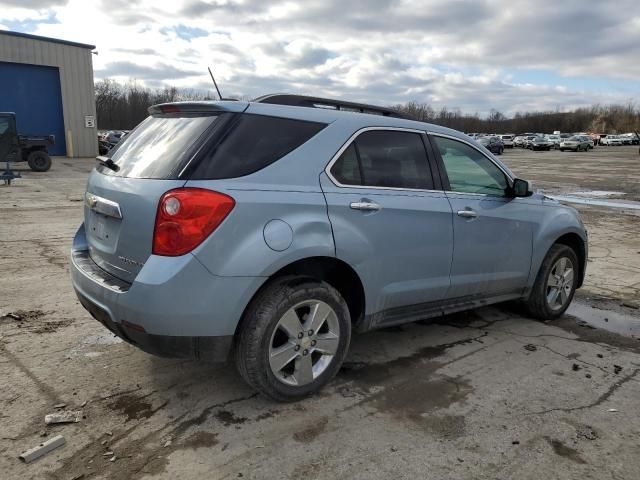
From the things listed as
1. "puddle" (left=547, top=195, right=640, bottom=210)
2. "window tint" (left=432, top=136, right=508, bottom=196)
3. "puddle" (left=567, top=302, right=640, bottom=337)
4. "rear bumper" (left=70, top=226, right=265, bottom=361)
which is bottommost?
"puddle" (left=547, top=195, right=640, bottom=210)

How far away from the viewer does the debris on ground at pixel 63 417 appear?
2.96 meters

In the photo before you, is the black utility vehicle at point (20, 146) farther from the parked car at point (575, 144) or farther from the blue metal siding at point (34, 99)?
the parked car at point (575, 144)

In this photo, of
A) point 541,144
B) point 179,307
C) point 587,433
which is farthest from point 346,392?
point 541,144

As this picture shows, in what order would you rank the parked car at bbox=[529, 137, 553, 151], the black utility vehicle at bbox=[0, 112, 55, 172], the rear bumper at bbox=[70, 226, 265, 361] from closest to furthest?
the rear bumper at bbox=[70, 226, 265, 361] → the black utility vehicle at bbox=[0, 112, 55, 172] → the parked car at bbox=[529, 137, 553, 151]

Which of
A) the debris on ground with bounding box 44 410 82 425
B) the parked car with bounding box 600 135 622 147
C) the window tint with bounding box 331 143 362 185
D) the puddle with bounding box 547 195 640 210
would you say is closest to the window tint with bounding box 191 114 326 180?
the window tint with bounding box 331 143 362 185

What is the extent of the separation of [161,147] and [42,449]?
5.82ft

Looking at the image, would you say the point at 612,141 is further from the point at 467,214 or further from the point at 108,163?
the point at 108,163

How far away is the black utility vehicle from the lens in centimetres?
1758

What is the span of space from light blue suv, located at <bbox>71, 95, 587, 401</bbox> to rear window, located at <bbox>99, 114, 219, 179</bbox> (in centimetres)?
1

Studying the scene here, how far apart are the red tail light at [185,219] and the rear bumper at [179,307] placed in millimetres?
70

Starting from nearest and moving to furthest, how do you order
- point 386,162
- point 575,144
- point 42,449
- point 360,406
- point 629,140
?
point 42,449, point 360,406, point 386,162, point 575,144, point 629,140

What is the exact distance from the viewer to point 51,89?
1061 inches

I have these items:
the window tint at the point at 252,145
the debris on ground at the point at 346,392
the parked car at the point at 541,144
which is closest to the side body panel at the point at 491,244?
the debris on ground at the point at 346,392

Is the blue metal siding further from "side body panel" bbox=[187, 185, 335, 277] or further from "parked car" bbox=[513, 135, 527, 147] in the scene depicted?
"parked car" bbox=[513, 135, 527, 147]
